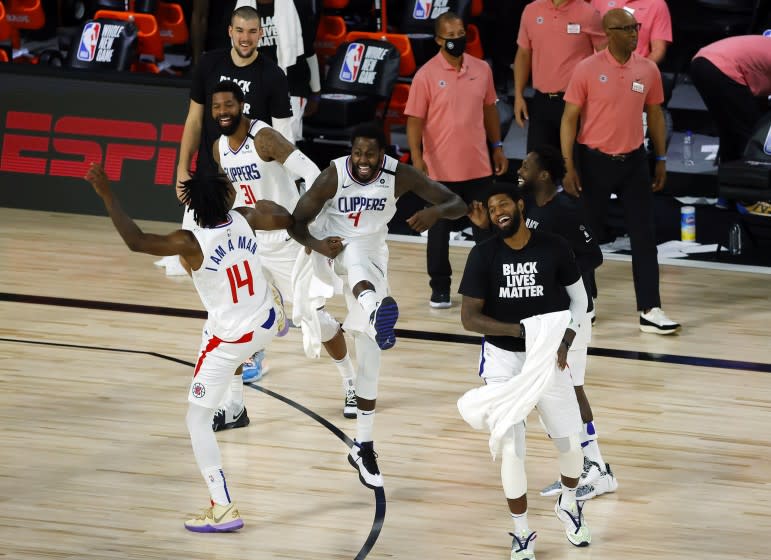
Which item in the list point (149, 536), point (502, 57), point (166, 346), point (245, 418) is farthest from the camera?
point (502, 57)

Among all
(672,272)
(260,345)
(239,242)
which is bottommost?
(672,272)

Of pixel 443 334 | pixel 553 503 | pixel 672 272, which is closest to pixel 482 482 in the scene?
pixel 553 503

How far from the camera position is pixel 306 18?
1127 centimetres

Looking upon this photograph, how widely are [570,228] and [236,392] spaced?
2030 millimetres

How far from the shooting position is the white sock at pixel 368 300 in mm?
6125

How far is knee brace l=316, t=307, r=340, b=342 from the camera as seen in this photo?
279 inches

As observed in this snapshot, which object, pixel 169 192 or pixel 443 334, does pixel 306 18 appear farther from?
pixel 443 334

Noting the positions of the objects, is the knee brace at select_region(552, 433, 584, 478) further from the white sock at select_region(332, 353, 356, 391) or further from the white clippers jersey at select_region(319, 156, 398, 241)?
the white sock at select_region(332, 353, 356, 391)

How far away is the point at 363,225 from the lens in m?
6.44

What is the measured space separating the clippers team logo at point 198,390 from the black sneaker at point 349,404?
1629 mm

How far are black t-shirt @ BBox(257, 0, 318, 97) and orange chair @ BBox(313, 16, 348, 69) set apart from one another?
6.40 ft

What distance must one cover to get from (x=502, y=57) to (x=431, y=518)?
841 centimetres

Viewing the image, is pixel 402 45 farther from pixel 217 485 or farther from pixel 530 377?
pixel 530 377

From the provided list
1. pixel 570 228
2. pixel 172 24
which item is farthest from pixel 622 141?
pixel 172 24
